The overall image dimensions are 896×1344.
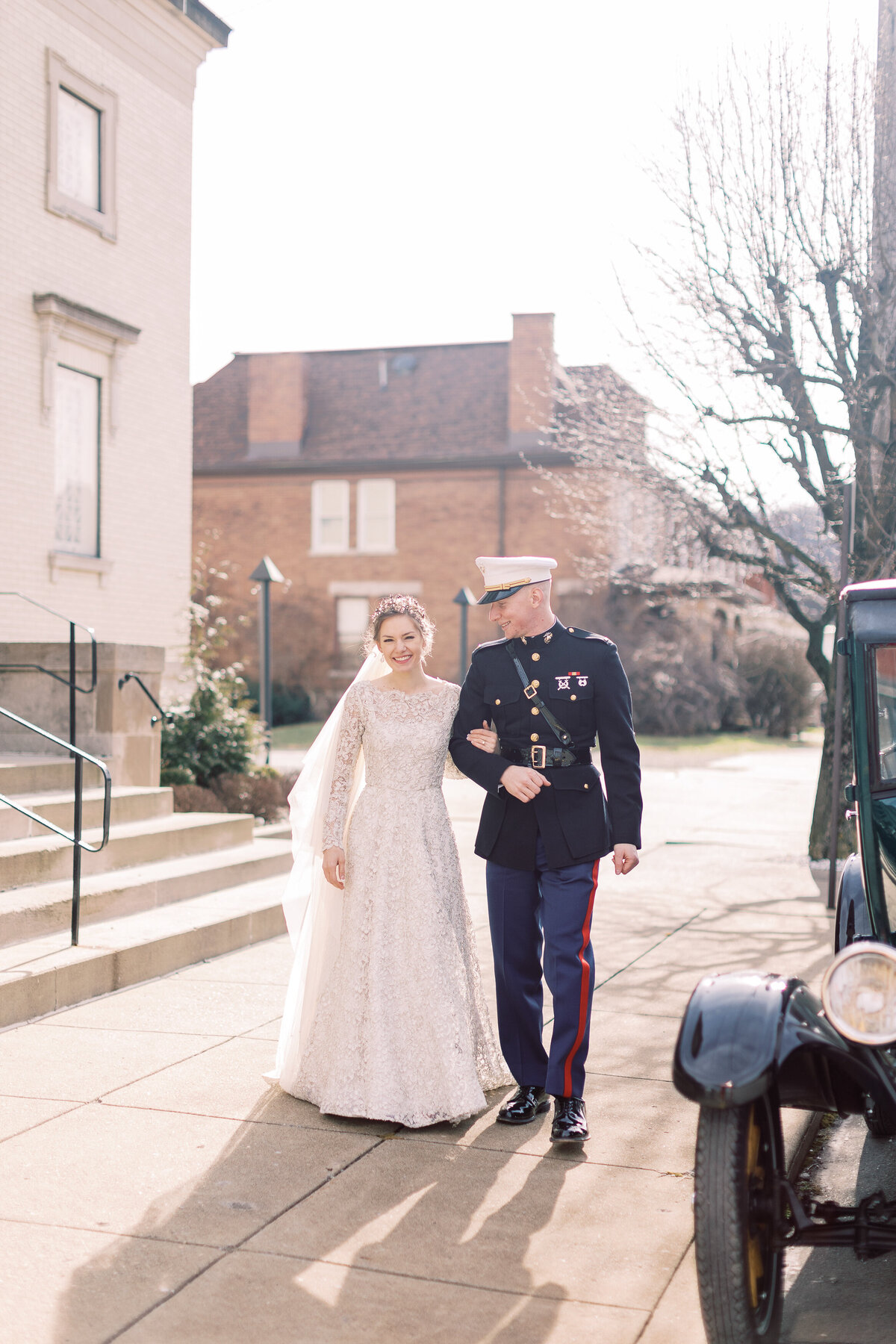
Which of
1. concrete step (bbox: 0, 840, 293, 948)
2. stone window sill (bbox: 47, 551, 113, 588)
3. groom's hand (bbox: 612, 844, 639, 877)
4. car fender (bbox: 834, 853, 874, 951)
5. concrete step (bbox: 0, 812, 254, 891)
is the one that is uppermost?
stone window sill (bbox: 47, 551, 113, 588)

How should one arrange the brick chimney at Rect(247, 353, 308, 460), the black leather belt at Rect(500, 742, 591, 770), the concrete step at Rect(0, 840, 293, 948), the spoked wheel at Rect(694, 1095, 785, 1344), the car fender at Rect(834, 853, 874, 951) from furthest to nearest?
the brick chimney at Rect(247, 353, 308, 460), the concrete step at Rect(0, 840, 293, 948), the black leather belt at Rect(500, 742, 591, 770), the car fender at Rect(834, 853, 874, 951), the spoked wheel at Rect(694, 1095, 785, 1344)

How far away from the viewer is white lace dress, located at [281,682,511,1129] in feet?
14.7

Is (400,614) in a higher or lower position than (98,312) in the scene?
lower

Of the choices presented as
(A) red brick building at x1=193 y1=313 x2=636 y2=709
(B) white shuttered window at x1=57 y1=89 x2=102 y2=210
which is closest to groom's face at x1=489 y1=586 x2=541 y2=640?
(B) white shuttered window at x1=57 y1=89 x2=102 y2=210

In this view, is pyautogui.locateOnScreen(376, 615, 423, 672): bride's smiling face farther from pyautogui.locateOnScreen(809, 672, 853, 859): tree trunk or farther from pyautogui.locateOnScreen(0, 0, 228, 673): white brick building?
pyautogui.locateOnScreen(0, 0, 228, 673): white brick building

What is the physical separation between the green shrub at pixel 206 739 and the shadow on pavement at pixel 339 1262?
7.54 metres

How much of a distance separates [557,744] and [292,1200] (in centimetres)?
172

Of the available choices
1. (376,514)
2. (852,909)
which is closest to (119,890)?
(852,909)

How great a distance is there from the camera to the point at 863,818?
396 cm

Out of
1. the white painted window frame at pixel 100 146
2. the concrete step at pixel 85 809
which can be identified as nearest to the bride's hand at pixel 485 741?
the concrete step at pixel 85 809

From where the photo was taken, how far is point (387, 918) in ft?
15.2

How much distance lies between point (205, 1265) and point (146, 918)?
3993mm

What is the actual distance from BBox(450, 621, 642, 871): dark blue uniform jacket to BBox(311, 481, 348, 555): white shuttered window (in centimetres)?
2925

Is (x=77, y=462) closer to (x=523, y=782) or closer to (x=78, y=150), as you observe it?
(x=78, y=150)
